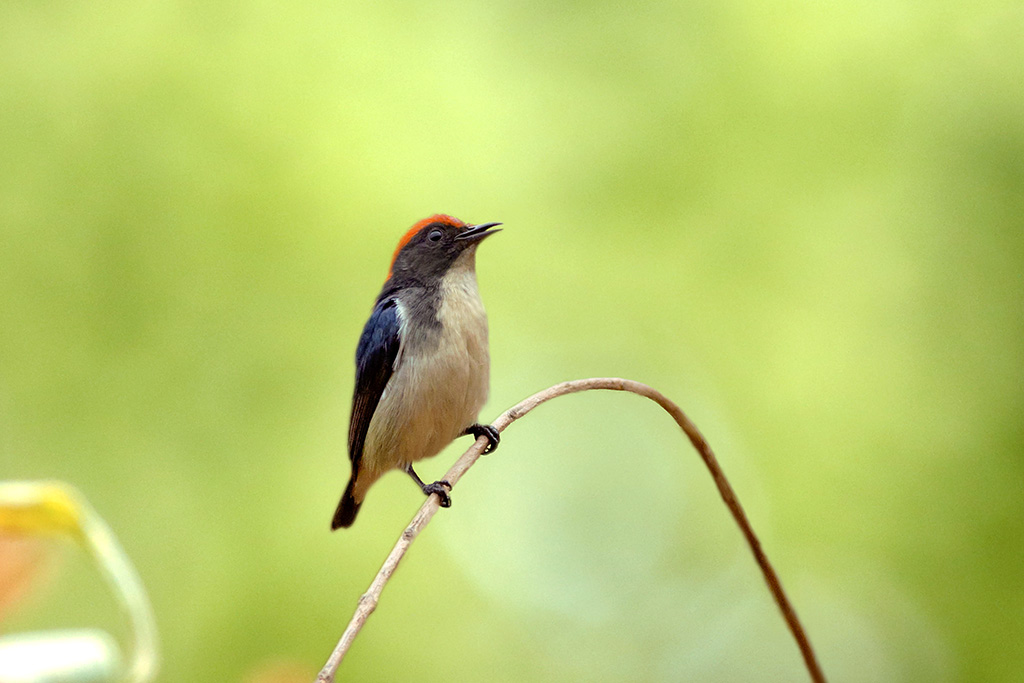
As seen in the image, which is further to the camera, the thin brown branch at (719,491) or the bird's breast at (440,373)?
the bird's breast at (440,373)

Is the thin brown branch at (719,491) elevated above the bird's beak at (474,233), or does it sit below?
below

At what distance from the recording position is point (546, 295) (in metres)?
9.59

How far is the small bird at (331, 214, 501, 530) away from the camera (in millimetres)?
3395

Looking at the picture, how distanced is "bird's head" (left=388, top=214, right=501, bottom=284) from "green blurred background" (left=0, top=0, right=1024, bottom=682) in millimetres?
4594

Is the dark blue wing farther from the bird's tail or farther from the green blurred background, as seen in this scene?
the green blurred background

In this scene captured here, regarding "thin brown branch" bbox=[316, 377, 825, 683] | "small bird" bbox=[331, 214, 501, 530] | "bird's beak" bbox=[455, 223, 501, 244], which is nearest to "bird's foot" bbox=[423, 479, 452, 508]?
"small bird" bbox=[331, 214, 501, 530]

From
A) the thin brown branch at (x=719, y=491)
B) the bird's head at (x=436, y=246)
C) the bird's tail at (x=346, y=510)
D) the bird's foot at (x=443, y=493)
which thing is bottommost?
the thin brown branch at (x=719, y=491)

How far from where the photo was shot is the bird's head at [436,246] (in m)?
3.46

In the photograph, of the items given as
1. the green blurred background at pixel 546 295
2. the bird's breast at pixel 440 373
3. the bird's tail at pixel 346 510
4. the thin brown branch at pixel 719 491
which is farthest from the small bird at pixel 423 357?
the green blurred background at pixel 546 295

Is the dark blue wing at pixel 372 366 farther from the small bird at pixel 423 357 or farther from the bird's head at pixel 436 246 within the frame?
the bird's head at pixel 436 246

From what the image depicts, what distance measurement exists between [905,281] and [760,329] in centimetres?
170

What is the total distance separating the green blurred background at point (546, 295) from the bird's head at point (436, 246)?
181 inches

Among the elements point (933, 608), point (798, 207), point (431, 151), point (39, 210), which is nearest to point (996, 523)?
point (933, 608)

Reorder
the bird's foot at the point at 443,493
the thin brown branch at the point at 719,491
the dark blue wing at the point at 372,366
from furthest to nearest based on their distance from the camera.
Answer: the dark blue wing at the point at 372,366 → the bird's foot at the point at 443,493 → the thin brown branch at the point at 719,491
